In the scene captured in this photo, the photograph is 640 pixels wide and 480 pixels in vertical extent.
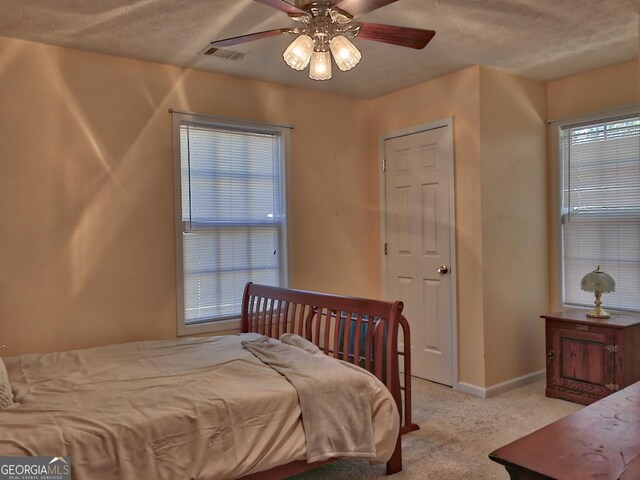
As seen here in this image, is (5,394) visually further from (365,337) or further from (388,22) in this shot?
(388,22)

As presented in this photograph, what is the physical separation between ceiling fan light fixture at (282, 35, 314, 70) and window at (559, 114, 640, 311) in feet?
9.05

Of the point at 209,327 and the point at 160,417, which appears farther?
the point at 209,327

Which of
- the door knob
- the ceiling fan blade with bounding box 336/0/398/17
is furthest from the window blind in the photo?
the ceiling fan blade with bounding box 336/0/398/17

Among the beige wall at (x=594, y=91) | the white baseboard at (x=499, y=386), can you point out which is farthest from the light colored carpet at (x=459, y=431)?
the beige wall at (x=594, y=91)

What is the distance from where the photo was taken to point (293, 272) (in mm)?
4070

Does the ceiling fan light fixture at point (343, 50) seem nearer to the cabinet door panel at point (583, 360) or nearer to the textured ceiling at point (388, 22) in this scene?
the textured ceiling at point (388, 22)

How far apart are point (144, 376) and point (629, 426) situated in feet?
6.65

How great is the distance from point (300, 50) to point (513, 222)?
97.6 inches

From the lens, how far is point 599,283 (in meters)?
3.48

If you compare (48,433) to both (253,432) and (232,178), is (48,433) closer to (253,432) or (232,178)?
(253,432)

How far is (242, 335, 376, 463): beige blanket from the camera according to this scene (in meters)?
2.22

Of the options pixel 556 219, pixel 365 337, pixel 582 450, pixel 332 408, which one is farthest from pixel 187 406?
pixel 556 219

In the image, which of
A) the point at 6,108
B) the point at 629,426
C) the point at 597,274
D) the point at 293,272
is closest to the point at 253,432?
the point at 629,426

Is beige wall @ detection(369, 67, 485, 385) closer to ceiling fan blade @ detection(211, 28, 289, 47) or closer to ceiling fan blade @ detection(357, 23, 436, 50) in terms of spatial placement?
ceiling fan blade @ detection(357, 23, 436, 50)
